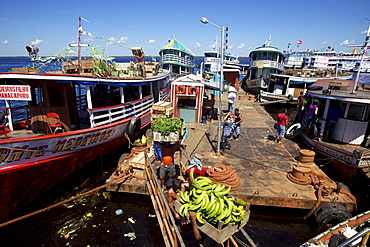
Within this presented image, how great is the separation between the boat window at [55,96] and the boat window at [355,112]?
42.9ft

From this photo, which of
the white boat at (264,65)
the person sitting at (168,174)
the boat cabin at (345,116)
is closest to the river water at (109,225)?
the person sitting at (168,174)

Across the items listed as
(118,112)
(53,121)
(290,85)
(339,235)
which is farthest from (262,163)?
(290,85)

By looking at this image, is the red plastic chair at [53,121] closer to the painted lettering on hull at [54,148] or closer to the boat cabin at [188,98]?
the painted lettering on hull at [54,148]

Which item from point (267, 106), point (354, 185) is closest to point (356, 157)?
point (354, 185)

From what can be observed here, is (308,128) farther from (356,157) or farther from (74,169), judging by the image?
(74,169)

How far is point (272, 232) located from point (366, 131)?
6.92 metres

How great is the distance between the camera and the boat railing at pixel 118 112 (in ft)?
30.5

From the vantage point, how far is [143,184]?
7.23m

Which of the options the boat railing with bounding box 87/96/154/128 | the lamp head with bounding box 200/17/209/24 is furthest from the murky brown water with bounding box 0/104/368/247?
the lamp head with bounding box 200/17/209/24

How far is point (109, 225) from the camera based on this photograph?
22.4ft

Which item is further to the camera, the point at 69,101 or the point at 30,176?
the point at 69,101

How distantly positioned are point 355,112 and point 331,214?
573 centimetres

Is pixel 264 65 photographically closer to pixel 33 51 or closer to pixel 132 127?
pixel 132 127

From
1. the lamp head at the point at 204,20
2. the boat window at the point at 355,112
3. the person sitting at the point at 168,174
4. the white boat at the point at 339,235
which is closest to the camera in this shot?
the white boat at the point at 339,235
